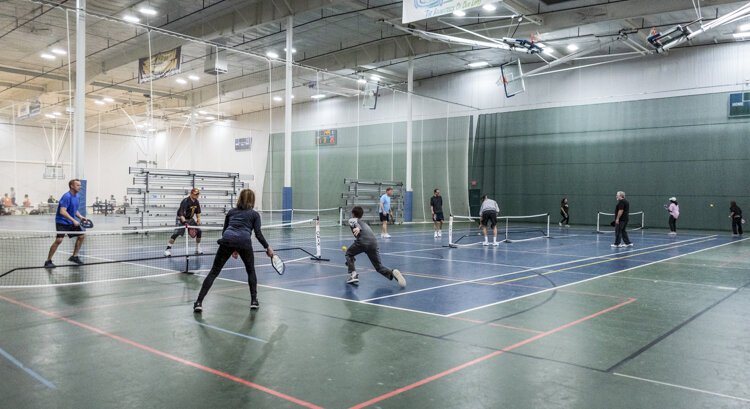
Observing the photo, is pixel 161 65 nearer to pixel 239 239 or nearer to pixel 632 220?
pixel 239 239

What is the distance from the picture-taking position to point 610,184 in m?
29.7

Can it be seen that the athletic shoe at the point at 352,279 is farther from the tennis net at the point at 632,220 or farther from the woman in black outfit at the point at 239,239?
the tennis net at the point at 632,220

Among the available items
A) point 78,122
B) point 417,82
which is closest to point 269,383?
point 78,122

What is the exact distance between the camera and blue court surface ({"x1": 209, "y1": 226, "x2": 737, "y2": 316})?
837 centimetres

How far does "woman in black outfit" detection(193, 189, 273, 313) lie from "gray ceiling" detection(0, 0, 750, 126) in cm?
1398

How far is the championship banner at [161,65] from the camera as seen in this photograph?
20406 mm

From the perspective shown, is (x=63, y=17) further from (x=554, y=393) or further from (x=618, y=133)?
(x=618, y=133)

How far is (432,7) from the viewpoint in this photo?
12242mm

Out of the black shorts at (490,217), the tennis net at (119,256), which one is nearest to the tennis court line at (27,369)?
the tennis net at (119,256)

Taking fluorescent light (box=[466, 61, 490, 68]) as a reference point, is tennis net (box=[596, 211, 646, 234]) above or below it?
below

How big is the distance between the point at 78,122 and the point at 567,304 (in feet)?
53.7

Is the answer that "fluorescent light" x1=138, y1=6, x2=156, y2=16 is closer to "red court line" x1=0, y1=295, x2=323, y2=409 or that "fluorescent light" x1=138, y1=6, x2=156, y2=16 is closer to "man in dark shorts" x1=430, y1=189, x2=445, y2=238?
"man in dark shorts" x1=430, y1=189, x2=445, y2=238

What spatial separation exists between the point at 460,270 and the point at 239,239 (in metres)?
5.74

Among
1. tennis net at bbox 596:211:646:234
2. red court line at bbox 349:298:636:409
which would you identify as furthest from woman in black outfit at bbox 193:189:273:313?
tennis net at bbox 596:211:646:234
